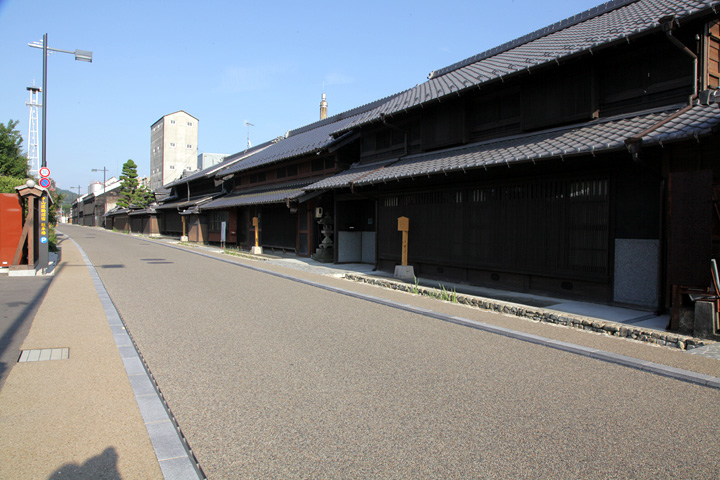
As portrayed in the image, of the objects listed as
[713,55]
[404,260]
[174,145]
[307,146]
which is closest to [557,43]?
[713,55]

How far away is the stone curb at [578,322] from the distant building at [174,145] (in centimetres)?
Answer: 6646

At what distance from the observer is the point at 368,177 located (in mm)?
14492

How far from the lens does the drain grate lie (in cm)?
527

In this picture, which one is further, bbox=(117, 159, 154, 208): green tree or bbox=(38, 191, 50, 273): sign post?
bbox=(117, 159, 154, 208): green tree

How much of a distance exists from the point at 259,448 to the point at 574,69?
10.4 meters

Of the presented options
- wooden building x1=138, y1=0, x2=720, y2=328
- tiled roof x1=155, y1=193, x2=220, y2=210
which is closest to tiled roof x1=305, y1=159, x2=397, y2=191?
wooden building x1=138, y1=0, x2=720, y2=328

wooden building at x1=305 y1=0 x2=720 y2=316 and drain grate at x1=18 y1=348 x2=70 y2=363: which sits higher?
wooden building at x1=305 y1=0 x2=720 y2=316

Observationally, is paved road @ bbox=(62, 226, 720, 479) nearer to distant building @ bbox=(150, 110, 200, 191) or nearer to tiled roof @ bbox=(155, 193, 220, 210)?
tiled roof @ bbox=(155, 193, 220, 210)

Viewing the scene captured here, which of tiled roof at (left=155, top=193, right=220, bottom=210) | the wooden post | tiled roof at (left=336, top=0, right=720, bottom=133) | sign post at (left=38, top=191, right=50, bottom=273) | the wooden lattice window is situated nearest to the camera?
the wooden lattice window

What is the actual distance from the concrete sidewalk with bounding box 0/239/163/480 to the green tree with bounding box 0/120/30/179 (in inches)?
1058

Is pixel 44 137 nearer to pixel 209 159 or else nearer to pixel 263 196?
pixel 263 196

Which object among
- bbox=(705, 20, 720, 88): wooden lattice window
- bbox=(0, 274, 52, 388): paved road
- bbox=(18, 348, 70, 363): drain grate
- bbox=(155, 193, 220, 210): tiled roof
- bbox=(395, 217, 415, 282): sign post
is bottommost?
bbox=(18, 348, 70, 363): drain grate

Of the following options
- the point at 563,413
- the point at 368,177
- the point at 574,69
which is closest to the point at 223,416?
the point at 563,413

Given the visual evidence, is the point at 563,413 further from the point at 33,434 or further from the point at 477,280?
the point at 477,280
